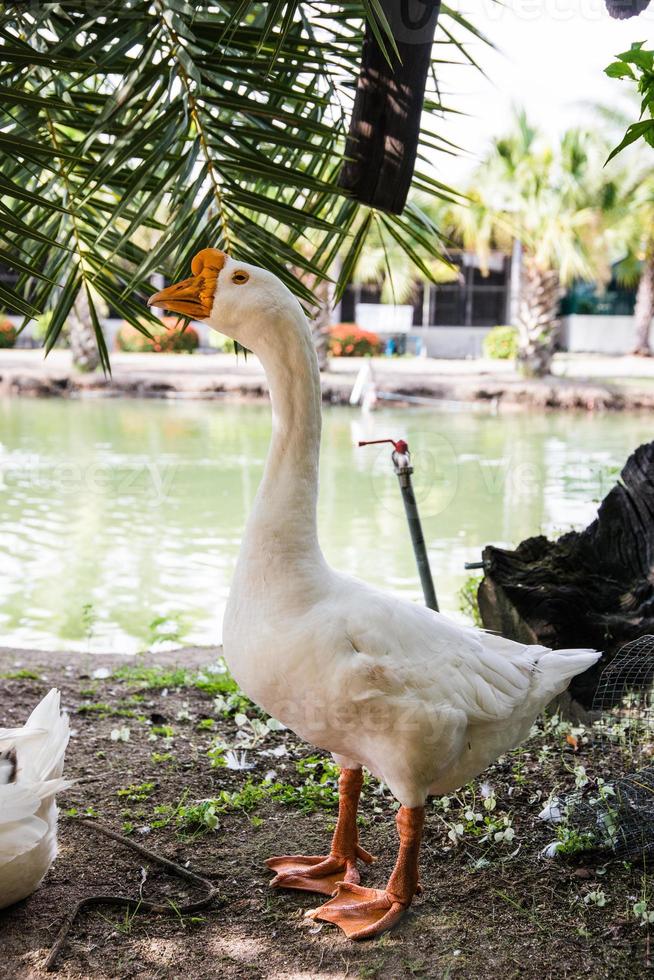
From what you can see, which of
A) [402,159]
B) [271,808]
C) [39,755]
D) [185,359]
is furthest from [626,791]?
[185,359]

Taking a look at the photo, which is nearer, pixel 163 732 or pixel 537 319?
pixel 163 732

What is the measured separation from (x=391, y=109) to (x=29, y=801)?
232cm

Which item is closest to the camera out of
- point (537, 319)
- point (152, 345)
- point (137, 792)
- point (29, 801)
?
point (29, 801)

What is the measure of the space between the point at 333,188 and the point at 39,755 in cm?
201

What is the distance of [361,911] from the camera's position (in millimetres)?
2514

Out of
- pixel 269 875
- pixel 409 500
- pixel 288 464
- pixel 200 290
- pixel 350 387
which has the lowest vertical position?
pixel 269 875

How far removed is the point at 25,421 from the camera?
61.1 ft

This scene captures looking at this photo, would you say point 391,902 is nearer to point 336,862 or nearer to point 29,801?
point 336,862

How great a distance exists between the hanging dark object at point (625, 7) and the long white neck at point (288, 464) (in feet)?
4.90

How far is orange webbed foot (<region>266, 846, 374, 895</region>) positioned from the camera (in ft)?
8.81

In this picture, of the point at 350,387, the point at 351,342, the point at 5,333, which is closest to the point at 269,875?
the point at 350,387

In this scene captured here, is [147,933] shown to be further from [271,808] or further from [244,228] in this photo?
[244,228]

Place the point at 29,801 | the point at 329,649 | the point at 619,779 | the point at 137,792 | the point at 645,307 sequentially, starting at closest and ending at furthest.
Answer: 1. the point at 329,649
2. the point at 29,801
3. the point at 619,779
4. the point at 137,792
5. the point at 645,307

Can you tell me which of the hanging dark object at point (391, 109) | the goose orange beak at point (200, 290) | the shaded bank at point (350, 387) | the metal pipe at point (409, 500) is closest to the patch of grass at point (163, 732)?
the metal pipe at point (409, 500)
